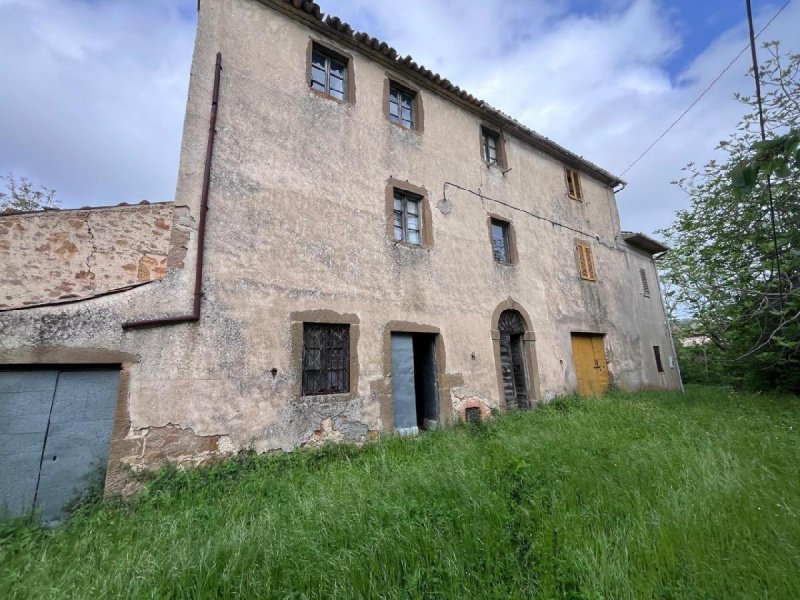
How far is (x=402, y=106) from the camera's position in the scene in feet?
26.5

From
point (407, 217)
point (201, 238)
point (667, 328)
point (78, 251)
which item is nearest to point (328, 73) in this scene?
point (407, 217)

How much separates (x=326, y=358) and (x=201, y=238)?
2.56m

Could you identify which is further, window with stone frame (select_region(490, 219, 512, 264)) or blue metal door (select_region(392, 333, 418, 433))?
window with stone frame (select_region(490, 219, 512, 264))

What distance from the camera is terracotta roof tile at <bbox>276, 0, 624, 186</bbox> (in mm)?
6645

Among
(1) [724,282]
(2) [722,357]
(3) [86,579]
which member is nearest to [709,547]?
(3) [86,579]

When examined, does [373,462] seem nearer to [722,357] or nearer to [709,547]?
[709,547]

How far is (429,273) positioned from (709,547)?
5.57 meters

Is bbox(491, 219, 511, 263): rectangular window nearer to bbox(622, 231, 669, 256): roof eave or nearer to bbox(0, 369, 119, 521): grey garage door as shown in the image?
bbox(622, 231, 669, 256): roof eave

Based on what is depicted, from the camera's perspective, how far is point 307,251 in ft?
19.0

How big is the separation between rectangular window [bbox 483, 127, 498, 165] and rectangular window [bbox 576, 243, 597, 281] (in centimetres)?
399

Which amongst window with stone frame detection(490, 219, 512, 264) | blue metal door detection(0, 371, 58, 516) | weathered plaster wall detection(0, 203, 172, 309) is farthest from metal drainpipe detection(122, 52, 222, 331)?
window with stone frame detection(490, 219, 512, 264)

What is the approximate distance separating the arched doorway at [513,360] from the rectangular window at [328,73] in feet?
20.0

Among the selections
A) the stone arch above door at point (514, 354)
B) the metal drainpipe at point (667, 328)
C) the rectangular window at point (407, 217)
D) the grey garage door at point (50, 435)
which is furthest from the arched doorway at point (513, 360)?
the metal drainpipe at point (667, 328)

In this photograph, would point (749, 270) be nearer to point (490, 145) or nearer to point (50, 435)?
point (490, 145)
